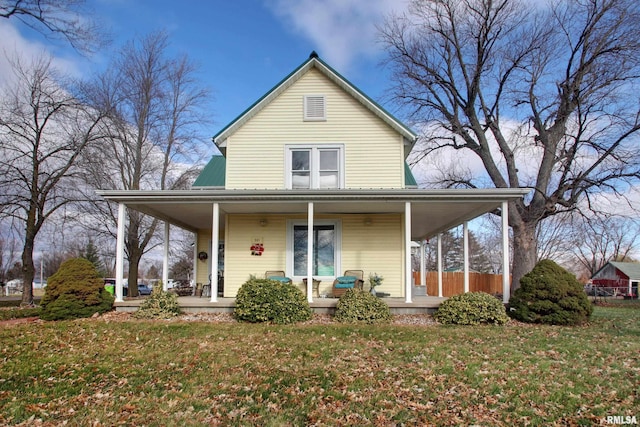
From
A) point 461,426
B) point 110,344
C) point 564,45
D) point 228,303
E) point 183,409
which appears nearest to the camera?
point 461,426

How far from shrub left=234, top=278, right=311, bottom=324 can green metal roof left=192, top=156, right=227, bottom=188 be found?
653cm

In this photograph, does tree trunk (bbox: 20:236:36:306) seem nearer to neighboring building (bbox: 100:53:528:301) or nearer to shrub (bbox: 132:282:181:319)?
neighboring building (bbox: 100:53:528:301)

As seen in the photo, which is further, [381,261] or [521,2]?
[521,2]

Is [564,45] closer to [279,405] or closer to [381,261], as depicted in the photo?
[381,261]

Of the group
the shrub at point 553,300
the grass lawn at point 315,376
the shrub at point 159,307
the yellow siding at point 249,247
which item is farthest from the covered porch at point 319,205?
the grass lawn at point 315,376

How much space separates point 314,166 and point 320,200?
240cm

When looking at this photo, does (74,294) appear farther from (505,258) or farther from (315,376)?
(505,258)

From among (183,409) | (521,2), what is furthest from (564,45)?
(183,409)

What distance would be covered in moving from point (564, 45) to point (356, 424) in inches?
799

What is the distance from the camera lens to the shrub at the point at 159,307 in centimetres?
1003

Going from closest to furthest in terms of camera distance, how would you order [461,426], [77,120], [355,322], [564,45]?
[461,426] < [355,322] < [77,120] < [564,45]

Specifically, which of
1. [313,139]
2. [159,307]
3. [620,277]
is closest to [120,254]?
[159,307]

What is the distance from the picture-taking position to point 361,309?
31.6ft

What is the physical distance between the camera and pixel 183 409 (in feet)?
14.9
